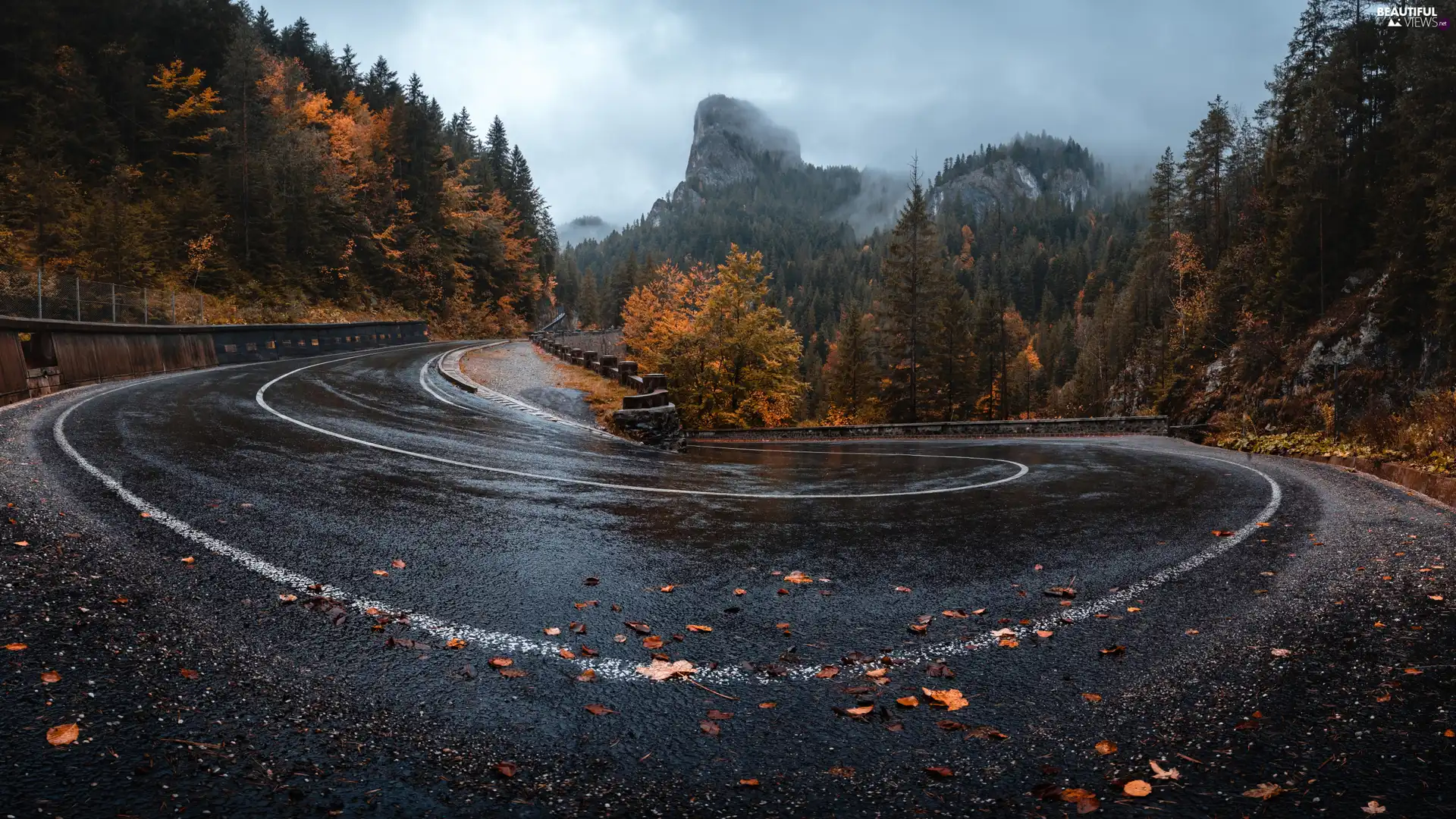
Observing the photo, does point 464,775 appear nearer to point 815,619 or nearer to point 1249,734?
point 815,619

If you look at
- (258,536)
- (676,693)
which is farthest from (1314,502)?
(258,536)

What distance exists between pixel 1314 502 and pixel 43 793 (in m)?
12.1

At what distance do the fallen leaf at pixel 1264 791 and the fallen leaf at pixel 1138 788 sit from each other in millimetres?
345

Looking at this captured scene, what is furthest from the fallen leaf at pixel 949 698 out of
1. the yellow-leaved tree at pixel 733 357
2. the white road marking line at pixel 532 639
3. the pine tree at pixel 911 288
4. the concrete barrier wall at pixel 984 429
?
the pine tree at pixel 911 288

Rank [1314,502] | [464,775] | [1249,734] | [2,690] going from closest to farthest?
[464,775], [2,690], [1249,734], [1314,502]

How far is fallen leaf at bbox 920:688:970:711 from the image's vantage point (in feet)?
10.6

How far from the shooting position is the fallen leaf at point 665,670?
3.45 meters

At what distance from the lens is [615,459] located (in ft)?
37.1

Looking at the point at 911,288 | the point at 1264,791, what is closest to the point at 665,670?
the point at 1264,791

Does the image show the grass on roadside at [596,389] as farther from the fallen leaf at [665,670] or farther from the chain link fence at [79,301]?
the fallen leaf at [665,670]

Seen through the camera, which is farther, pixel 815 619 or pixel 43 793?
pixel 815 619

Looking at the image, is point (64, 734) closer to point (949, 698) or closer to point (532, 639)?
point (532, 639)

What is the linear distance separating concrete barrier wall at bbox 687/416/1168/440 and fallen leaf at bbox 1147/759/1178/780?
1058 inches

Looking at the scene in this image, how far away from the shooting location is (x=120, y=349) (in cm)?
1792
